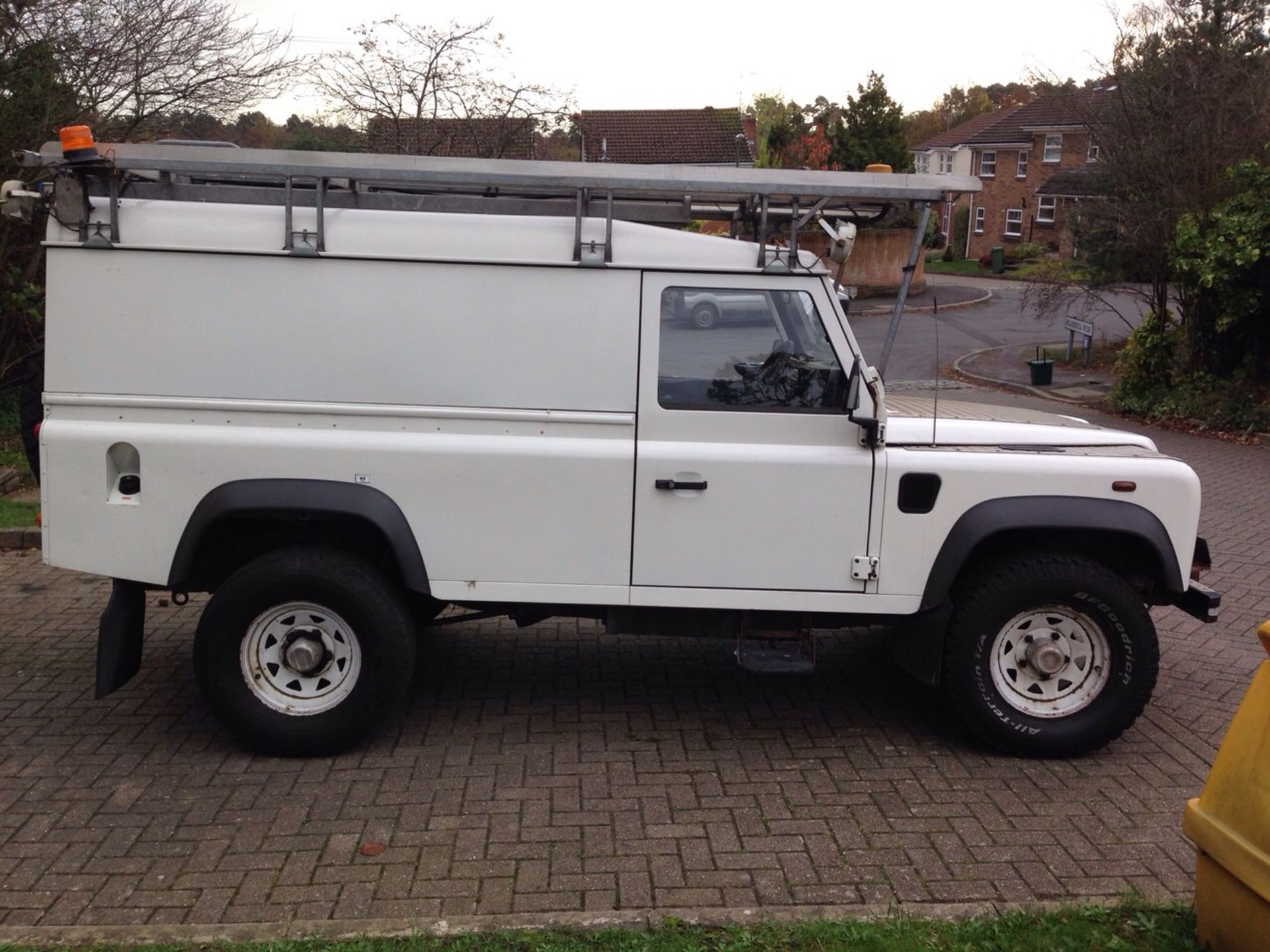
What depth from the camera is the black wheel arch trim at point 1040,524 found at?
15.9 ft

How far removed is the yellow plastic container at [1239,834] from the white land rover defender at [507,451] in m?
1.51

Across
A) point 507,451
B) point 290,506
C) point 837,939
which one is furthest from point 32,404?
point 837,939

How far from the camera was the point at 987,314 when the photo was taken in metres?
32.0

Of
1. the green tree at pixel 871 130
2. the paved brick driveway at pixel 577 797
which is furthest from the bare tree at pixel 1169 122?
the green tree at pixel 871 130

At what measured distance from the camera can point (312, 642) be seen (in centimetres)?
491

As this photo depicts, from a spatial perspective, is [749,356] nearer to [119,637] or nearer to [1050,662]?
[1050,662]

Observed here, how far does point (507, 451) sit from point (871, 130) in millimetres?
38831

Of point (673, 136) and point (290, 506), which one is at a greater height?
point (673, 136)

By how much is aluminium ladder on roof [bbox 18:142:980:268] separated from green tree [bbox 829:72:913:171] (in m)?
36.4

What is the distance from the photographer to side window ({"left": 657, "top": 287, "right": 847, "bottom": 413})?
485 centimetres

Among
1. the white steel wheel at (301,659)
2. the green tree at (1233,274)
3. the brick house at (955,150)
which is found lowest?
the white steel wheel at (301,659)

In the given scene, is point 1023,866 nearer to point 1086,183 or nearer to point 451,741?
point 451,741

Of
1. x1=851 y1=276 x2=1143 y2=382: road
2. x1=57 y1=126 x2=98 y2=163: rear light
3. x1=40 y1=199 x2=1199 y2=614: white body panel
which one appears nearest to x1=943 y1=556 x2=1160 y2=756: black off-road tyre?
x1=40 y1=199 x2=1199 y2=614: white body panel

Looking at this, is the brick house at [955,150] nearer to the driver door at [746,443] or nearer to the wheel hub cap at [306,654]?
→ the driver door at [746,443]
